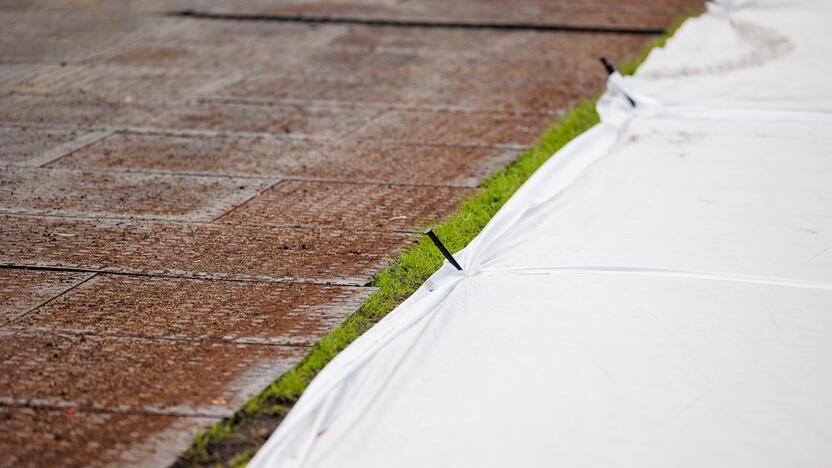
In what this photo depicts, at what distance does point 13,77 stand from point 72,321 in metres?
4.54

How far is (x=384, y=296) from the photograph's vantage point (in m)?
4.00

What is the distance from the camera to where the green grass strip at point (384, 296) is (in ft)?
9.85

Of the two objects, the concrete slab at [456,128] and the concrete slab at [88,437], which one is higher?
the concrete slab at [88,437]

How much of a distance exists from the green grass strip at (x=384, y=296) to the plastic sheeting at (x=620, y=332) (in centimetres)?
12

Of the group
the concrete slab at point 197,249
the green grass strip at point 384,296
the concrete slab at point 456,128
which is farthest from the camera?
the concrete slab at point 456,128

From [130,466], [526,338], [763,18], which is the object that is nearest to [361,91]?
[763,18]

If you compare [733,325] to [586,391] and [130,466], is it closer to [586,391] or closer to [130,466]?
[586,391]

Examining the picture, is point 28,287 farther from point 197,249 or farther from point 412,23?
point 412,23

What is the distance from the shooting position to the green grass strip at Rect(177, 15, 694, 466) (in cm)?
300

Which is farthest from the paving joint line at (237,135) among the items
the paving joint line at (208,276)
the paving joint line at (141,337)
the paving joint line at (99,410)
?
the paving joint line at (99,410)

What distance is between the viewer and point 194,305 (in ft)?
13.0

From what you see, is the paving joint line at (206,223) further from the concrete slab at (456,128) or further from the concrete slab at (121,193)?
the concrete slab at (456,128)

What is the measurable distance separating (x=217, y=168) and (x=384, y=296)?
2080 millimetres

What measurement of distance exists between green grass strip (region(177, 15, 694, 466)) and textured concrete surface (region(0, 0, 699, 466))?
74 mm
